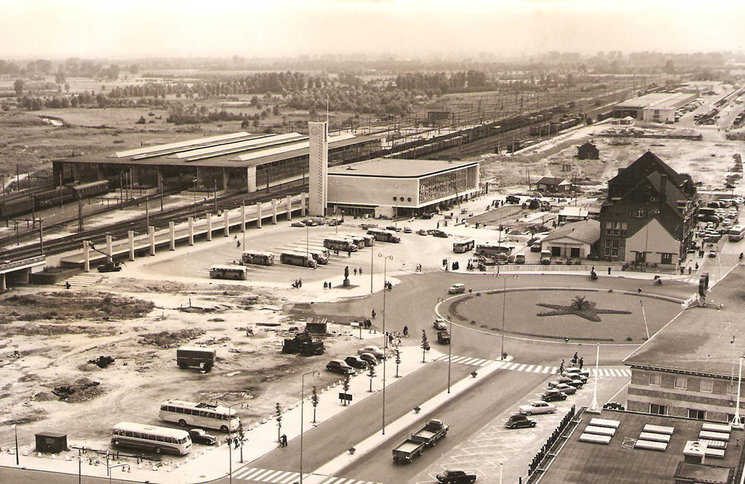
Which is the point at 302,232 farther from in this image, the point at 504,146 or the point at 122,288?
the point at 504,146

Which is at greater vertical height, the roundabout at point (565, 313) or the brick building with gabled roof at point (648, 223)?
the brick building with gabled roof at point (648, 223)

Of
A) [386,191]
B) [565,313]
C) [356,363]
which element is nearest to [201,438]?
[356,363]

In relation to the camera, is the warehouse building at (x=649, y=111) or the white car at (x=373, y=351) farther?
the warehouse building at (x=649, y=111)

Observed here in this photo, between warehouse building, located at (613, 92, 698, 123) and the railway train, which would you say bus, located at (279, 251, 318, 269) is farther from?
warehouse building, located at (613, 92, 698, 123)

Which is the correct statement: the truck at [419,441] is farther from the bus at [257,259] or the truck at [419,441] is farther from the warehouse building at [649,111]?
the warehouse building at [649,111]

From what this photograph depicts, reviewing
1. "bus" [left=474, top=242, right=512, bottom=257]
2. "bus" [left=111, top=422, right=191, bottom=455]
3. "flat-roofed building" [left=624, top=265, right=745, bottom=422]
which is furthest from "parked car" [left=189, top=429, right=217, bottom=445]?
"bus" [left=474, top=242, right=512, bottom=257]

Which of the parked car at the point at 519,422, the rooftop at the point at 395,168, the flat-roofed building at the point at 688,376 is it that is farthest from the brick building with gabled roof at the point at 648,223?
the parked car at the point at 519,422

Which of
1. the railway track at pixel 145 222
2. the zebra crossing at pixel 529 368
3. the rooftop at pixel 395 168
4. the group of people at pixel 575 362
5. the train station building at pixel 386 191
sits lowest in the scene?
the zebra crossing at pixel 529 368
